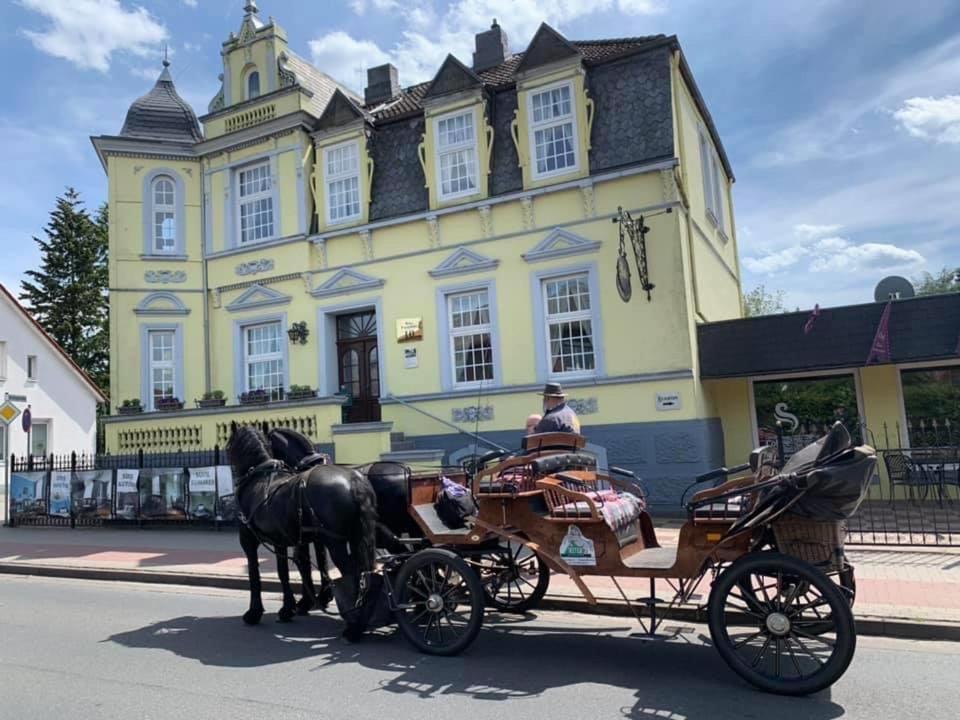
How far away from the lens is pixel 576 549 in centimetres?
545

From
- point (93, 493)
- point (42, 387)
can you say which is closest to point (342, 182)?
point (93, 493)

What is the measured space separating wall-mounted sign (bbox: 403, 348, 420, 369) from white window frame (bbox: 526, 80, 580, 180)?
441 cm

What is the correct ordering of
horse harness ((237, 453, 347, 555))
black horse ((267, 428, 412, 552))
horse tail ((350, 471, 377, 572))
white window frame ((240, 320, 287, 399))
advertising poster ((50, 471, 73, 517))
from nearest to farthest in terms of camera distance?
horse tail ((350, 471, 377, 572)) → horse harness ((237, 453, 347, 555)) → black horse ((267, 428, 412, 552)) → advertising poster ((50, 471, 73, 517)) → white window frame ((240, 320, 287, 399))

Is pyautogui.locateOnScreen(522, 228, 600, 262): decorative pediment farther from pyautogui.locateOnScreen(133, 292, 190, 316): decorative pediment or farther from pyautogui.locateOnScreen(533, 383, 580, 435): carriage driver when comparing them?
pyautogui.locateOnScreen(133, 292, 190, 316): decorative pediment

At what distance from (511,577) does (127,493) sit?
11.2 meters

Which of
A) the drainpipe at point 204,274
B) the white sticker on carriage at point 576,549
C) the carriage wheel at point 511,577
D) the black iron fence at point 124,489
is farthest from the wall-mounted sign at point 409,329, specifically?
the white sticker on carriage at point 576,549

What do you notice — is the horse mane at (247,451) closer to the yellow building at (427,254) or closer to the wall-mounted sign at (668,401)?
the yellow building at (427,254)

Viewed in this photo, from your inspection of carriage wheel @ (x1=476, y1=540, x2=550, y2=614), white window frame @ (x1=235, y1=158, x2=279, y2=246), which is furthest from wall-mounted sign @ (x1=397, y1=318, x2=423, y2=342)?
carriage wheel @ (x1=476, y1=540, x2=550, y2=614)

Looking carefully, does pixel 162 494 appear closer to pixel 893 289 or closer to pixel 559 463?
pixel 559 463

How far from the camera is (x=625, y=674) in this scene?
5.15 metres

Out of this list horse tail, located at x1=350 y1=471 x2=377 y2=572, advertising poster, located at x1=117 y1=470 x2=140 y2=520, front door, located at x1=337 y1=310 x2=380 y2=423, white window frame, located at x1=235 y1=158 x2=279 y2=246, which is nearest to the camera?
horse tail, located at x1=350 y1=471 x2=377 y2=572

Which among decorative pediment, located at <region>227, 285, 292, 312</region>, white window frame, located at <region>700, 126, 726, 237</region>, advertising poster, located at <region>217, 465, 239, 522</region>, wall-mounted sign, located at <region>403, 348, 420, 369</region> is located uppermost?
white window frame, located at <region>700, 126, 726, 237</region>

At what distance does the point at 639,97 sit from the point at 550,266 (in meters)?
3.62

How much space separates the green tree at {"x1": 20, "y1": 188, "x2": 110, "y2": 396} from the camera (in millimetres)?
37562
